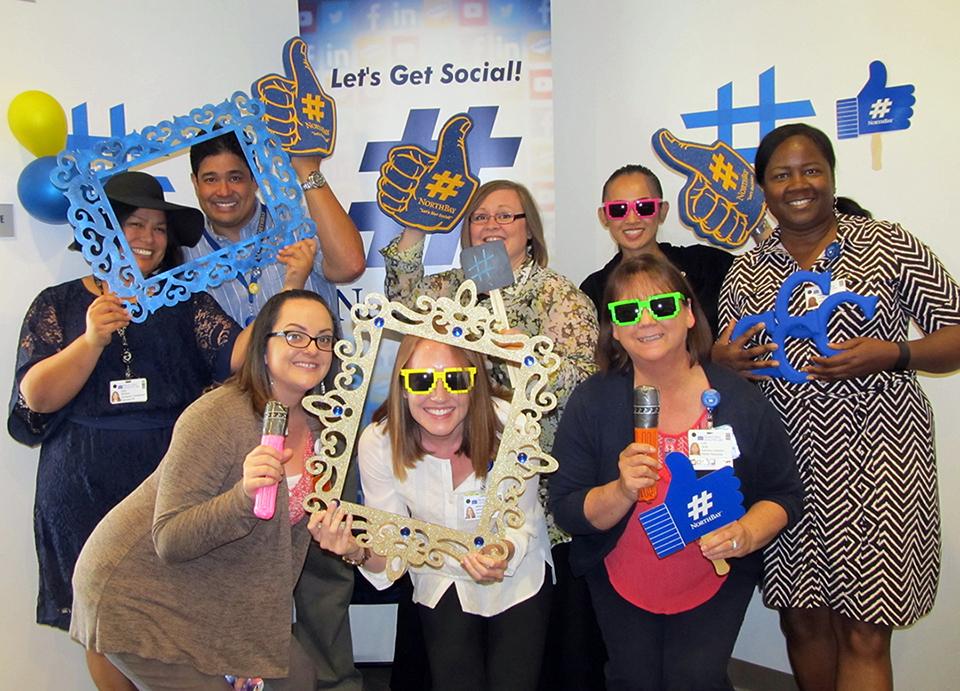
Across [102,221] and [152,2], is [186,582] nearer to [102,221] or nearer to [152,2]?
[102,221]

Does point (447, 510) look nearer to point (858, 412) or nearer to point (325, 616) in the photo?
point (325, 616)

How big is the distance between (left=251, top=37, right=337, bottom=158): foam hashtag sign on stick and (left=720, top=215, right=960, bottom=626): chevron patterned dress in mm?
1819

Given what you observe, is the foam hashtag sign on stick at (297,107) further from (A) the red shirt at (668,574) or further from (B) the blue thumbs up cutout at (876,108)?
(B) the blue thumbs up cutout at (876,108)

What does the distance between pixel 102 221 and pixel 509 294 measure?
1.41 metres

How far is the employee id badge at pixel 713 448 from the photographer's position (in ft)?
7.45

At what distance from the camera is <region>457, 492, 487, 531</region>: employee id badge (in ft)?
8.27

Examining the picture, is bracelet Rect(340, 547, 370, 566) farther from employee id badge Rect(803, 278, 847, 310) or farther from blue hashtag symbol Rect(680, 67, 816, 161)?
blue hashtag symbol Rect(680, 67, 816, 161)

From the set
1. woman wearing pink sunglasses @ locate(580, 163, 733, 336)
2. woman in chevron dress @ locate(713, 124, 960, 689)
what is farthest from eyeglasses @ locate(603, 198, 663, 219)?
woman in chevron dress @ locate(713, 124, 960, 689)

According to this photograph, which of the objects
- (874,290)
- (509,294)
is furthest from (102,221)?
(874,290)

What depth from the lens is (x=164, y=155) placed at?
9.58ft

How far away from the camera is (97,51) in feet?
11.9

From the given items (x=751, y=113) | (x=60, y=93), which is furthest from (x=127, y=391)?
(x=751, y=113)

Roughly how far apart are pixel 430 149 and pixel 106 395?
1.97 m

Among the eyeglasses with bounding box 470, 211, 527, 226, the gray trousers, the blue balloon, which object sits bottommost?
the gray trousers
